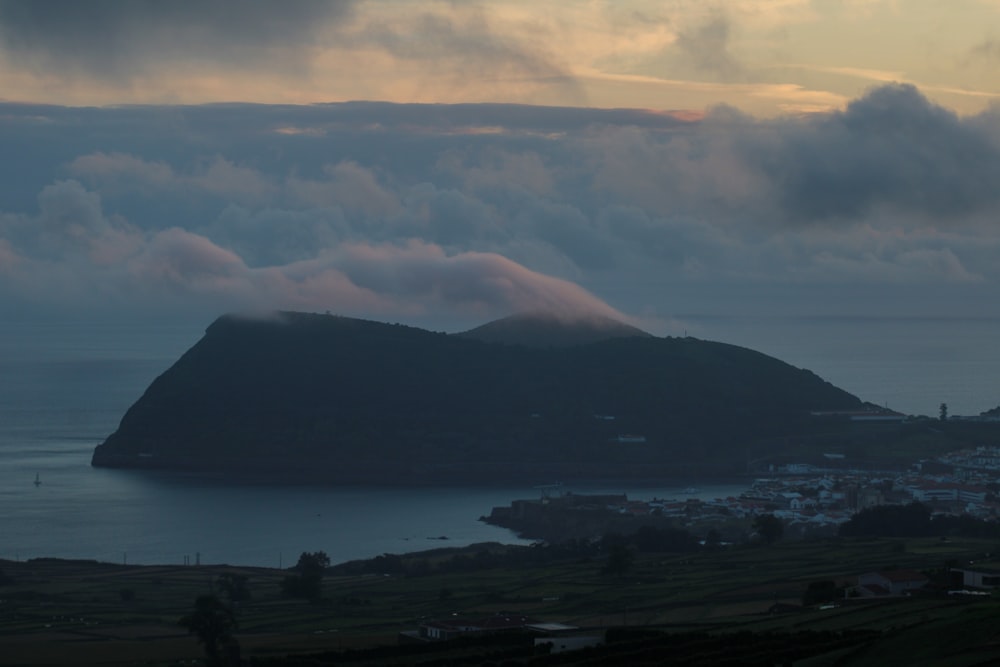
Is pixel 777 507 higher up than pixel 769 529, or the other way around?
pixel 777 507

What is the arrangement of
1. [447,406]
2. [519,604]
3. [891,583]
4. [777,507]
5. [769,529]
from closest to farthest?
[891,583]
[519,604]
[769,529]
[777,507]
[447,406]

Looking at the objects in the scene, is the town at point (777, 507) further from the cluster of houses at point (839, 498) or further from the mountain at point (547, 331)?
the mountain at point (547, 331)

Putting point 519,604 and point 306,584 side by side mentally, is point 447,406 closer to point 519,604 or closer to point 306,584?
point 306,584

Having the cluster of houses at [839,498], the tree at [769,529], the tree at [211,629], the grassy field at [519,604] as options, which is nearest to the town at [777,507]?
the cluster of houses at [839,498]

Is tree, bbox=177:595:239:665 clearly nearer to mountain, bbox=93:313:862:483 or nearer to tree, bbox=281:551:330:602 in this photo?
tree, bbox=281:551:330:602

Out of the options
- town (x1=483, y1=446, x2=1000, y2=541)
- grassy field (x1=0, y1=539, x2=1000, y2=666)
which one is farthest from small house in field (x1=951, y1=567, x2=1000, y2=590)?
town (x1=483, y1=446, x2=1000, y2=541)

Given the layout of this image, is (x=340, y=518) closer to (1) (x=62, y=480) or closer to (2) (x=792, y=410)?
(1) (x=62, y=480)

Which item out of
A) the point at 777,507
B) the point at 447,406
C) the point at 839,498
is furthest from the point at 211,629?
the point at 447,406
